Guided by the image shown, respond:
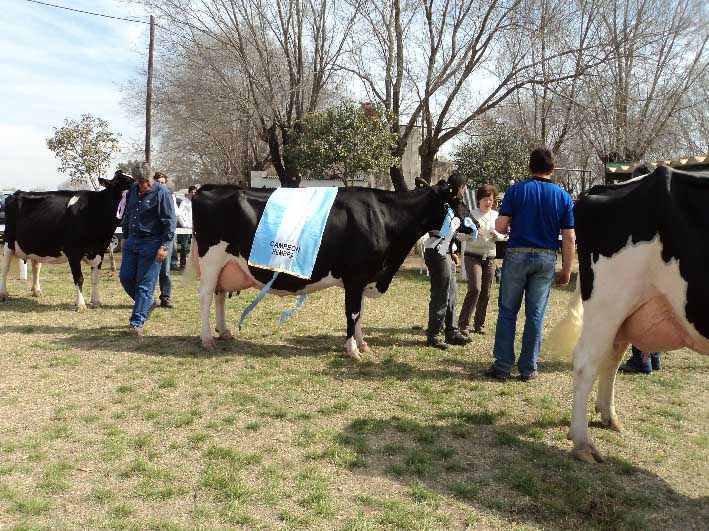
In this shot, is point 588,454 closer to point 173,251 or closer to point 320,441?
point 320,441

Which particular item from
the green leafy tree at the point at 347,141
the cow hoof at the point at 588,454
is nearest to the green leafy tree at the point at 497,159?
the green leafy tree at the point at 347,141

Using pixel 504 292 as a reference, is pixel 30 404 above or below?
below

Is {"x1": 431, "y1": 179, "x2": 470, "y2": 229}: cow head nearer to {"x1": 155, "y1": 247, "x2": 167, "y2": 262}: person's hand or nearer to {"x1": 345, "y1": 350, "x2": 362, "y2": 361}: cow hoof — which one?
{"x1": 345, "y1": 350, "x2": 362, "y2": 361}: cow hoof

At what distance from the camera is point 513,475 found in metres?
3.48

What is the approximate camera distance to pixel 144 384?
203 inches

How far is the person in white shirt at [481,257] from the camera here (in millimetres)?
7094

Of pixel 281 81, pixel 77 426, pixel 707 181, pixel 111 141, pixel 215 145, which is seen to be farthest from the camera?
pixel 215 145

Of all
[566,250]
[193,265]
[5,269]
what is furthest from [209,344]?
[5,269]

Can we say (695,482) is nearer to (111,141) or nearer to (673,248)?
(673,248)

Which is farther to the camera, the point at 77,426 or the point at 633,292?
the point at 77,426

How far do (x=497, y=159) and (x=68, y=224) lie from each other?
58.0 feet

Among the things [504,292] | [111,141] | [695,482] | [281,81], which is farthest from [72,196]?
[111,141]

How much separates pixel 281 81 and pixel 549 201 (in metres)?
14.6

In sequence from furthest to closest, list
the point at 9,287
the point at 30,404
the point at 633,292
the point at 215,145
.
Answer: the point at 215,145 → the point at 9,287 → the point at 30,404 → the point at 633,292
